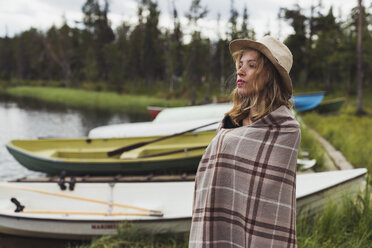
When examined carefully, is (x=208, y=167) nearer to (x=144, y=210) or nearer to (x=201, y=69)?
(x=144, y=210)

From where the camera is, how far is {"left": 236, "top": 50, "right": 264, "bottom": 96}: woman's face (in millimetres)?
1452

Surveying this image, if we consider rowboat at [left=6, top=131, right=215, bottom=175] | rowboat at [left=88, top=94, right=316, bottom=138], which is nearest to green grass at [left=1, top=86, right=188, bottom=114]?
rowboat at [left=88, top=94, right=316, bottom=138]

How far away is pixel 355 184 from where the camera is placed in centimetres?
436

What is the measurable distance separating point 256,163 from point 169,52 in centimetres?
3627

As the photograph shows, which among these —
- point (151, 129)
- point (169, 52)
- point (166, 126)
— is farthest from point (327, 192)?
point (169, 52)

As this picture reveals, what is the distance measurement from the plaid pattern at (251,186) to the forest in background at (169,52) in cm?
1774

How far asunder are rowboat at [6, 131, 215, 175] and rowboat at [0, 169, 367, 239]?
1.91 meters

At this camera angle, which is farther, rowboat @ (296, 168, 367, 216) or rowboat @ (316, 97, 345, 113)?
rowboat @ (316, 97, 345, 113)

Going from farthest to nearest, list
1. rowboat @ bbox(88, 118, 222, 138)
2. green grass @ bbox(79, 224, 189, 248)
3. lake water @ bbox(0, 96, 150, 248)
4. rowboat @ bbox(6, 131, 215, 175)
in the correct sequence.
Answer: lake water @ bbox(0, 96, 150, 248)
rowboat @ bbox(88, 118, 222, 138)
rowboat @ bbox(6, 131, 215, 175)
green grass @ bbox(79, 224, 189, 248)

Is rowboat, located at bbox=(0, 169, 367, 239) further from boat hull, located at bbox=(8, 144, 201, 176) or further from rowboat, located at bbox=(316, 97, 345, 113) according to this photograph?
rowboat, located at bbox=(316, 97, 345, 113)

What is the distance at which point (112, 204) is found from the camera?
4934 millimetres

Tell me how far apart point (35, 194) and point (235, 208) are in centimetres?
483

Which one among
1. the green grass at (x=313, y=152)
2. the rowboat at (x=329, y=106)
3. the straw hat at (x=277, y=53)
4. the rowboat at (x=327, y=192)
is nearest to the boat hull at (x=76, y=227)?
the rowboat at (x=327, y=192)

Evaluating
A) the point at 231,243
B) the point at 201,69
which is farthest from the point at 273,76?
the point at 201,69
